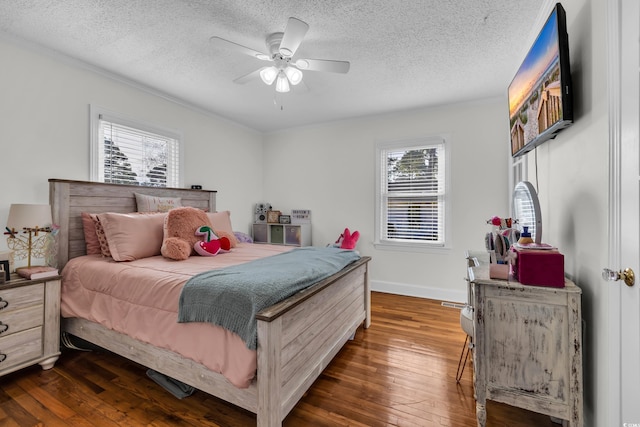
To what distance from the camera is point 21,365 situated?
1914 mm

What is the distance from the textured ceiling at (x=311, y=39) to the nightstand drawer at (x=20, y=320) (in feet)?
6.82

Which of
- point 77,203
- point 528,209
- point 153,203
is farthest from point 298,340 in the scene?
point 77,203

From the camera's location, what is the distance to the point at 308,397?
1766 mm

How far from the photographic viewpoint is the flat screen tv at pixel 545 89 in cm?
137

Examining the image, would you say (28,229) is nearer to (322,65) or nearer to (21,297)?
(21,297)

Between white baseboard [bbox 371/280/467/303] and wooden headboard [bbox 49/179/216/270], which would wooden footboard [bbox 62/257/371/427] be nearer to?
wooden headboard [bbox 49/179/216/270]

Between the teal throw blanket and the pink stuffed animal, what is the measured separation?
86.1 inches

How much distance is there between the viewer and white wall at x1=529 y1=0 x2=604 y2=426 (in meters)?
1.21

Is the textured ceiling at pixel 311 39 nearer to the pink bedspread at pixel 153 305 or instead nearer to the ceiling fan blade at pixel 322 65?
the ceiling fan blade at pixel 322 65

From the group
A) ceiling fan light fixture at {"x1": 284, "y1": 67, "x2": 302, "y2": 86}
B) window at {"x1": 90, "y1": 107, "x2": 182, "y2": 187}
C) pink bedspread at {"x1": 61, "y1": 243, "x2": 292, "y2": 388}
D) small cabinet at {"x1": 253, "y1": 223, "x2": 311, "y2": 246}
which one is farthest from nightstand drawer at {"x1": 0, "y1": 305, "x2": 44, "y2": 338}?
small cabinet at {"x1": 253, "y1": 223, "x2": 311, "y2": 246}

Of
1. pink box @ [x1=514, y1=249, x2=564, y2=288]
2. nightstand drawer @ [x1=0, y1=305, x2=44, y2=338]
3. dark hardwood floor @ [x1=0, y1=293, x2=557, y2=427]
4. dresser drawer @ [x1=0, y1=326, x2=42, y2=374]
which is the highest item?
pink box @ [x1=514, y1=249, x2=564, y2=288]

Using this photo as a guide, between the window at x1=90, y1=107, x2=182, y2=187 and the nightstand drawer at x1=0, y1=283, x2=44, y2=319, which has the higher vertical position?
the window at x1=90, y1=107, x2=182, y2=187

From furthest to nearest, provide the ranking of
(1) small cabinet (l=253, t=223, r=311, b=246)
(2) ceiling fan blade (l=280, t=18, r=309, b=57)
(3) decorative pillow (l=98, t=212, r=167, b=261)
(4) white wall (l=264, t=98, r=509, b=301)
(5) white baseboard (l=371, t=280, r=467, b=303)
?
(1) small cabinet (l=253, t=223, r=311, b=246), (5) white baseboard (l=371, t=280, r=467, b=303), (4) white wall (l=264, t=98, r=509, b=301), (3) decorative pillow (l=98, t=212, r=167, b=261), (2) ceiling fan blade (l=280, t=18, r=309, b=57)

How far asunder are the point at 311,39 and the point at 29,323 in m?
2.95
